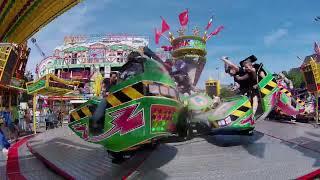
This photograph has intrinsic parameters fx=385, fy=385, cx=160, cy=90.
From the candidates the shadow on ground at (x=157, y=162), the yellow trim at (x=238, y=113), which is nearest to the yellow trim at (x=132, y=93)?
the shadow on ground at (x=157, y=162)

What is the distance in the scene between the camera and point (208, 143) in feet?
20.0

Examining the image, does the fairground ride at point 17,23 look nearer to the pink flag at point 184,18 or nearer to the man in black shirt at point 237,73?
the man in black shirt at point 237,73

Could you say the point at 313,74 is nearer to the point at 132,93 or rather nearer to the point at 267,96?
the point at 267,96

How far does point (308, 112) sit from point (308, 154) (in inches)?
364

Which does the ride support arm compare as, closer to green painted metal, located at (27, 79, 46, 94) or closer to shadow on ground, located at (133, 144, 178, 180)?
shadow on ground, located at (133, 144, 178, 180)

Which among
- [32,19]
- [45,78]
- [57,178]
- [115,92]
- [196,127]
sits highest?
[32,19]

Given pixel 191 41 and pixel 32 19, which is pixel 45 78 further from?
pixel 191 41

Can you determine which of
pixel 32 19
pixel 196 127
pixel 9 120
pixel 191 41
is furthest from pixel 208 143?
pixel 191 41

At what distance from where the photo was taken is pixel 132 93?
4.27 metres

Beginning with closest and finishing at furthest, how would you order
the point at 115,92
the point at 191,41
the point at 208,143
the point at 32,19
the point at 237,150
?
the point at 115,92
the point at 237,150
the point at 208,143
the point at 32,19
the point at 191,41

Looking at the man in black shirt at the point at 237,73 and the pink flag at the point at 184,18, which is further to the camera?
the pink flag at the point at 184,18

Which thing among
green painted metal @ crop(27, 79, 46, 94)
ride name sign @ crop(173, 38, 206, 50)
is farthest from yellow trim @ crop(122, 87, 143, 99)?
ride name sign @ crop(173, 38, 206, 50)

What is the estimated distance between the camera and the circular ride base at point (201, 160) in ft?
13.3

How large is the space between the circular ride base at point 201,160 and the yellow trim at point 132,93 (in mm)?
906
